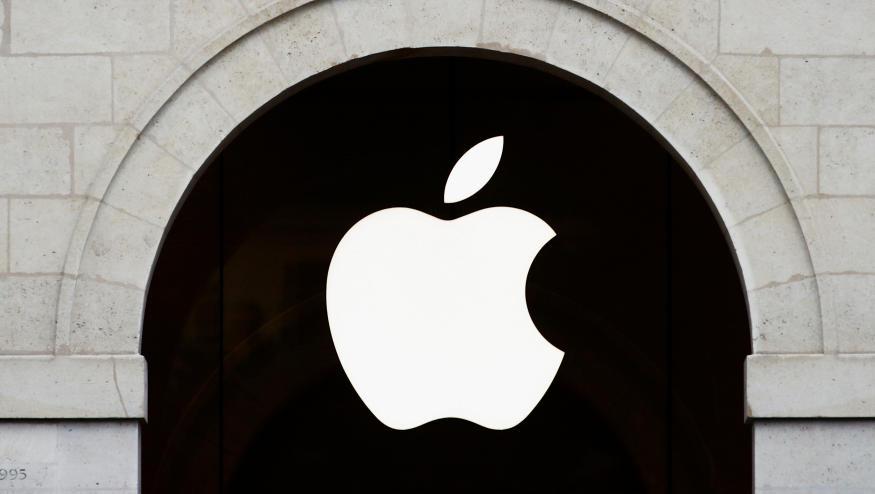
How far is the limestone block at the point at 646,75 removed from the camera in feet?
25.9

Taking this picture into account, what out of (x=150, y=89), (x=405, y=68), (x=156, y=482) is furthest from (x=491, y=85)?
(x=156, y=482)

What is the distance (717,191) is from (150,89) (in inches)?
146

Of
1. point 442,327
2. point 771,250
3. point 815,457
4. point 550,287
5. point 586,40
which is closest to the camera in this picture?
point 815,457

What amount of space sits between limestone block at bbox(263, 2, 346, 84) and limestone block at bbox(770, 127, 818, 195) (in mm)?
2884

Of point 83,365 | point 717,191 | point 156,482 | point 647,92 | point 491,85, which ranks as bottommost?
point 156,482

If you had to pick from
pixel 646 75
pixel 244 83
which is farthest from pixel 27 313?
pixel 646 75

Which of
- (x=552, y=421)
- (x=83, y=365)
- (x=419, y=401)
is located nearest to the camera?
(x=83, y=365)

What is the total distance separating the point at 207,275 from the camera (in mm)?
10422

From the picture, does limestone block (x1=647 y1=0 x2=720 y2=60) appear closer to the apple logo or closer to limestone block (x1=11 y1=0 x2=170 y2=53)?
the apple logo

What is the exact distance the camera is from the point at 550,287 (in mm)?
10172

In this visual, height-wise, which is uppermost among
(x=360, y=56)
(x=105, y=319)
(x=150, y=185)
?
(x=360, y=56)

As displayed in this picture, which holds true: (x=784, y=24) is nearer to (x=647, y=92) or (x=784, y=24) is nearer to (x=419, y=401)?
(x=647, y=92)

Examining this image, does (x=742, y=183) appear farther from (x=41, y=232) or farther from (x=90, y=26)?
(x=41, y=232)

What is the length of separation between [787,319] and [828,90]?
59.7 inches
